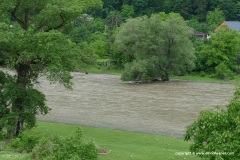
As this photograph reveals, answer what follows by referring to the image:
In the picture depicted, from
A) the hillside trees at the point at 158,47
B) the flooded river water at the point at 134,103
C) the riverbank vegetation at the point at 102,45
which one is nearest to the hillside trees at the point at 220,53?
the riverbank vegetation at the point at 102,45

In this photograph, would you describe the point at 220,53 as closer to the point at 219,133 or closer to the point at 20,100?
the point at 20,100

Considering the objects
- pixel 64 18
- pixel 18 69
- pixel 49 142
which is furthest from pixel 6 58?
pixel 49 142

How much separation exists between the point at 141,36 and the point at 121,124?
2868 centimetres

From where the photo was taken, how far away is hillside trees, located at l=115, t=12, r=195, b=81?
185 ft

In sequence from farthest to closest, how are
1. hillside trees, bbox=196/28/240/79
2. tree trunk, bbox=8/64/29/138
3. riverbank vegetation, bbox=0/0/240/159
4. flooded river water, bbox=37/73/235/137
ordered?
hillside trees, bbox=196/28/240/79
flooded river water, bbox=37/73/235/137
tree trunk, bbox=8/64/29/138
riverbank vegetation, bbox=0/0/240/159

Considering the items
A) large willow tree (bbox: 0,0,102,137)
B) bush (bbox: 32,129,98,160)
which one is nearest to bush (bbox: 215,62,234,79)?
large willow tree (bbox: 0,0,102,137)

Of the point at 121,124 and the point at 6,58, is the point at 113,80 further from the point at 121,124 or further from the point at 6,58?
the point at 6,58

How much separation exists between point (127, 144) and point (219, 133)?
1002 centimetres

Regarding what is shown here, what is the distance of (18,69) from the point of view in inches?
928

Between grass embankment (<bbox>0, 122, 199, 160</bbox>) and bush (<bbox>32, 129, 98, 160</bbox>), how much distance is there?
0.66 metres

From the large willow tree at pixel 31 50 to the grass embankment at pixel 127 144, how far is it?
223 cm

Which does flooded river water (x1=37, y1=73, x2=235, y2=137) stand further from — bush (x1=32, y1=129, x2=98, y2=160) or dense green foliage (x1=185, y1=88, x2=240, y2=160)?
bush (x1=32, y1=129, x2=98, y2=160)

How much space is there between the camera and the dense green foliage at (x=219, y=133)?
525 inches

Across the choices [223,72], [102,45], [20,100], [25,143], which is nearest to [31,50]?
[20,100]
